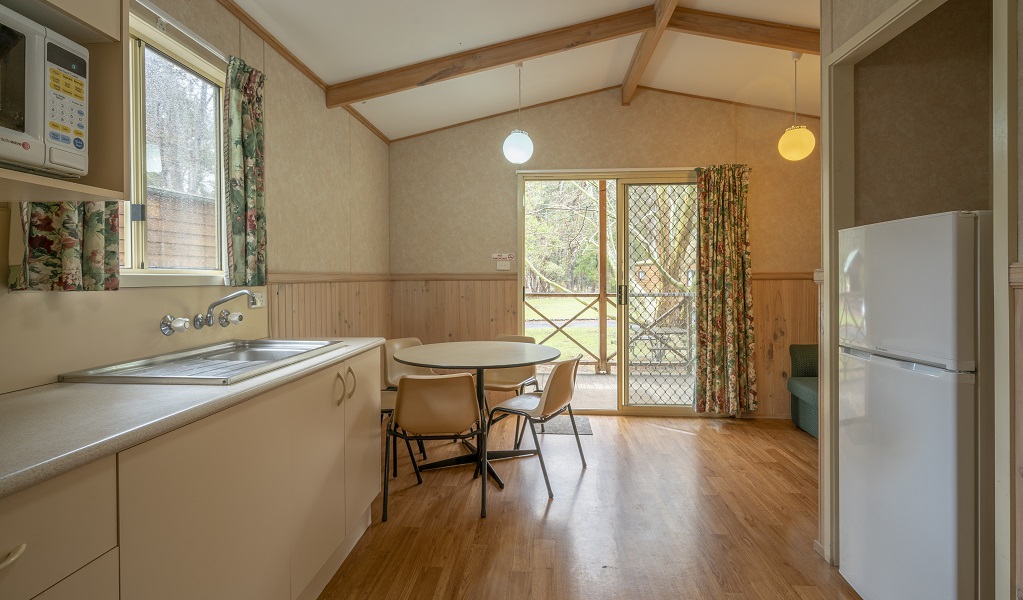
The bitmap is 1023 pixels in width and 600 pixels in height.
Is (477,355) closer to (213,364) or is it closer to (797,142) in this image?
(213,364)

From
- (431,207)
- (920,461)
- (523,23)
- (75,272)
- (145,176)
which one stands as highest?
(523,23)

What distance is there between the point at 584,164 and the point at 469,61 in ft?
5.12

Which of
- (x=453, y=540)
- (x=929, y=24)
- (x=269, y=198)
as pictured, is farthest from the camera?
(x=269, y=198)

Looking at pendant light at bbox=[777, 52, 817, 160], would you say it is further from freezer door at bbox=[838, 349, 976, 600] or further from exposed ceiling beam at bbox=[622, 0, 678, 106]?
freezer door at bbox=[838, 349, 976, 600]

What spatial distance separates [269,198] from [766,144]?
3.91 metres

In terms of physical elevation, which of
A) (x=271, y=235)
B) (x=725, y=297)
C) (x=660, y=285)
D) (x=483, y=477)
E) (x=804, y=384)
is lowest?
(x=483, y=477)

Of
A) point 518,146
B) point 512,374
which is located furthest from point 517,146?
point 512,374

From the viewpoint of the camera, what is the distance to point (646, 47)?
357 centimetres

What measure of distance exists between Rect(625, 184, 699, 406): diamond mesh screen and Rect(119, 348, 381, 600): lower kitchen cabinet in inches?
114

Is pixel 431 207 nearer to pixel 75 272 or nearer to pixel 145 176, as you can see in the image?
pixel 145 176

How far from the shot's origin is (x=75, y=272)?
1464 mm

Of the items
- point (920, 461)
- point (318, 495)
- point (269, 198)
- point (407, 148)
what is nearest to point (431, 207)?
point (407, 148)

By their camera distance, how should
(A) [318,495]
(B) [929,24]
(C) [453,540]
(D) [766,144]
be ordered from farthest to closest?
(D) [766,144] → (C) [453,540] → (B) [929,24] → (A) [318,495]

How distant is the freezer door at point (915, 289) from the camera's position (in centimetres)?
150
